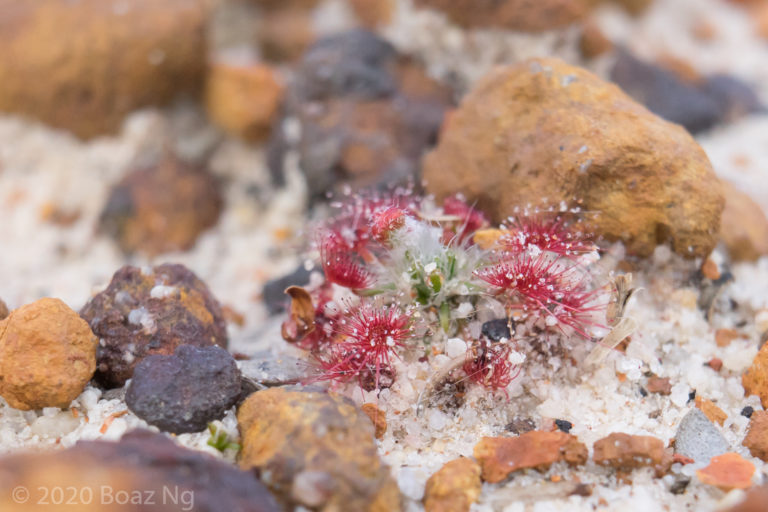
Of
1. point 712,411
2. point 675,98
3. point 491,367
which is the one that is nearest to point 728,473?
point 712,411

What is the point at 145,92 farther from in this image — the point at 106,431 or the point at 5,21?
the point at 106,431

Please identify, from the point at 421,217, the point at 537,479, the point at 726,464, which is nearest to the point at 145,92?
the point at 421,217

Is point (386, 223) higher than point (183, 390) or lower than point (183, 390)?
higher

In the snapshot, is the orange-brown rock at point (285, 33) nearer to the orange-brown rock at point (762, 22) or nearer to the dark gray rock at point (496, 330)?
the dark gray rock at point (496, 330)

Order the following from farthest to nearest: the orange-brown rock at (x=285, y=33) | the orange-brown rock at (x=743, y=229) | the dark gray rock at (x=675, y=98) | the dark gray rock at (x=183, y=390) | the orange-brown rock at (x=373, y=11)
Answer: the orange-brown rock at (x=285, y=33), the orange-brown rock at (x=373, y=11), the dark gray rock at (x=675, y=98), the orange-brown rock at (x=743, y=229), the dark gray rock at (x=183, y=390)

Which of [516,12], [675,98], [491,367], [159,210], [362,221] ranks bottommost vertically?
[159,210]

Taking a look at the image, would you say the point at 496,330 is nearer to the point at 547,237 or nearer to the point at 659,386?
the point at 547,237

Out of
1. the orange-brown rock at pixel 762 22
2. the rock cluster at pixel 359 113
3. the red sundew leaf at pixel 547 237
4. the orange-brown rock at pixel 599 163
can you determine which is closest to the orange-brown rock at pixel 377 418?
the red sundew leaf at pixel 547 237
